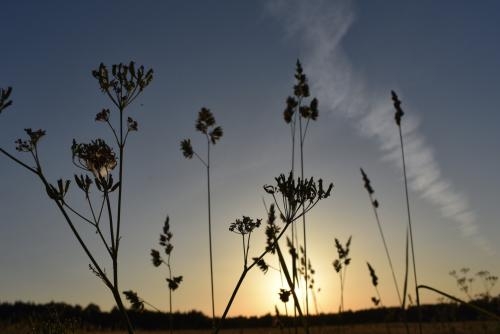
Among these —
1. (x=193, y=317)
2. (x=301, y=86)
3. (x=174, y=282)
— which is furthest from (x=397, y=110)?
(x=193, y=317)

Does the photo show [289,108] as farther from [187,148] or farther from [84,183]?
[84,183]

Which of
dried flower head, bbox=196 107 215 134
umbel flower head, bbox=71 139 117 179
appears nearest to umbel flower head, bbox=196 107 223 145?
dried flower head, bbox=196 107 215 134

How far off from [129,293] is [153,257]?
241cm

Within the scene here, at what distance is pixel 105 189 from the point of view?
2773 millimetres

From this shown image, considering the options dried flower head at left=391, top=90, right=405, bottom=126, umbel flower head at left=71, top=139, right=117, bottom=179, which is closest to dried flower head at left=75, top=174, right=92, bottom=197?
umbel flower head at left=71, top=139, right=117, bottom=179

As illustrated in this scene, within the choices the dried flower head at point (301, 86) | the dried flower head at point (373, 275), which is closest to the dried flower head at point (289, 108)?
the dried flower head at point (301, 86)

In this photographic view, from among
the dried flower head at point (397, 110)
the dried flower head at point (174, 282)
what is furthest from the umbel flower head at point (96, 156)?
the dried flower head at point (397, 110)

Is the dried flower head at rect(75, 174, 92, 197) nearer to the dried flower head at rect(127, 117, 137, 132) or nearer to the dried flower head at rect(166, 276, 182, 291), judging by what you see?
the dried flower head at rect(127, 117, 137, 132)

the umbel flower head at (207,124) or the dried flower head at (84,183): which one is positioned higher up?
the umbel flower head at (207,124)

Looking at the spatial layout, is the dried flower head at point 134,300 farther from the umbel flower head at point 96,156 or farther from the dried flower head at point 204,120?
the dried flower head at point 204,120

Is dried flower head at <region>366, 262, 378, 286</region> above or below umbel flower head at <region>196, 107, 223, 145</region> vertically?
below

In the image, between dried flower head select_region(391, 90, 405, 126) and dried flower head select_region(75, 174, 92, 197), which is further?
dried flower head select_region(391, 90, 405, 126)

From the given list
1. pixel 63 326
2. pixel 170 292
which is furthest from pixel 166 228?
pixel 63 326

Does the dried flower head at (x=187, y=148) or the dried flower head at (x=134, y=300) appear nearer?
the dried flower head at (x=134, y=300)
